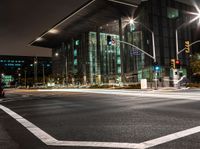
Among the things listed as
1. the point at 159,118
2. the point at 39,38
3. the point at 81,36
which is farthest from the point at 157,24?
the point at 159,118

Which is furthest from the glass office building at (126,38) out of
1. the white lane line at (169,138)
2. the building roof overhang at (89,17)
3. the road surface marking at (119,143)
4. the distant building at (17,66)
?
the distant building at (17,66)

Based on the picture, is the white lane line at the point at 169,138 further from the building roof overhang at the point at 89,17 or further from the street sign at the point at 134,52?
the street sign at the point at 134,52

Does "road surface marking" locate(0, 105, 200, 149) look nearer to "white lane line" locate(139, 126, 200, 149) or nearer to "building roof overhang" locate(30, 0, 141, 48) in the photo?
"white lane line" locate(139, 126, 200, 149)

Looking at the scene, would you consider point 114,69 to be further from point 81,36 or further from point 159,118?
point 159,118

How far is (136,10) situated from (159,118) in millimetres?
56786

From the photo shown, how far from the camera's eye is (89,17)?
7006 cm

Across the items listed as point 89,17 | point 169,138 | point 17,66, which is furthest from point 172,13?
point 17,66

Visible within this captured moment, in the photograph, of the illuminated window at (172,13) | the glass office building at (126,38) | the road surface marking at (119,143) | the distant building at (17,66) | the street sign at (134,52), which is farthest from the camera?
the distant building at (17,66)

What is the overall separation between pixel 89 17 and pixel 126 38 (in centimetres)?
1050

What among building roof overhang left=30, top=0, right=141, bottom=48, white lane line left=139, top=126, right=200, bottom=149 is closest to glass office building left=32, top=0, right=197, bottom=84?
building roof overhang left=30, top=0, right=141, bottom=48

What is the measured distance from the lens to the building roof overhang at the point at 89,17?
60688 mm

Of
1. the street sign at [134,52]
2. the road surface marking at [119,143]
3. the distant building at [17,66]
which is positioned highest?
the distant building at [17,66]

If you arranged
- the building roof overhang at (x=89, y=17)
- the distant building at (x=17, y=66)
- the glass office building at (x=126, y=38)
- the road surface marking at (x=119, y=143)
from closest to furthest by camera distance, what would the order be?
the road surface marking at (x=119, y=143) < the glass office building at (x=126, y=38) < the building roof overhang at (x=89, y=17) < the distant building at (x=17, y=66)

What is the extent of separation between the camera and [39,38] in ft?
303
